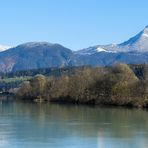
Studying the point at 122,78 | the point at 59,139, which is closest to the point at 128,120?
the point at 59,139

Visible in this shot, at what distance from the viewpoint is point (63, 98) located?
125 metres

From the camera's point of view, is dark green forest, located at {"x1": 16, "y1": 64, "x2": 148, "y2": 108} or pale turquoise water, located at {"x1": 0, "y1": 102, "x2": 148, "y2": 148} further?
dark green forest, located at {"x1": 16, "y1": 64, "x2": 148, "y2": 108}

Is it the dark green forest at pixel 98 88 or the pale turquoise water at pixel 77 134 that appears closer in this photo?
the pale turquoise water at pixel 77 134

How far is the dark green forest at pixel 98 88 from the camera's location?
10300 centimetres

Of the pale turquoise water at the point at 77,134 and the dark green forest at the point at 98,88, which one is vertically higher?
the dark green forest at the point at 98,88

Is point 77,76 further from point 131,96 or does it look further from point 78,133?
point 78,133

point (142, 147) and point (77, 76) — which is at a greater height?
point (77, 76)

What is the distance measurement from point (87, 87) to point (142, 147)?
249ft

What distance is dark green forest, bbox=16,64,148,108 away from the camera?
103000mm

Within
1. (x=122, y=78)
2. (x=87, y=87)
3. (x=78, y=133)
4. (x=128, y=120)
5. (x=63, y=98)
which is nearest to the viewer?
(x=78, y=133)

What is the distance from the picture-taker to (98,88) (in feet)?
375

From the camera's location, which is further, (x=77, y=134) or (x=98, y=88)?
(x=98, y=88)

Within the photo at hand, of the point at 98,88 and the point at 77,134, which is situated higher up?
the point at 98,88

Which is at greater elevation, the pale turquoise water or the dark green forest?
the dark green forest
